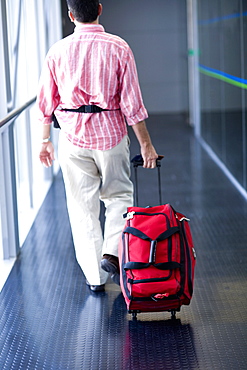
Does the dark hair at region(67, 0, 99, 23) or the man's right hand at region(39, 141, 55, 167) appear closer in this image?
the dark hair at region(67, 0, 99, 23)

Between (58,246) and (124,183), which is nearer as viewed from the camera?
(124,183)

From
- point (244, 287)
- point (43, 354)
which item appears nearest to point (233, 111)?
point (244, 287)

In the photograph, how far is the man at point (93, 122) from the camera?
297 cm

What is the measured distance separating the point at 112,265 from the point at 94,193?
0.38 metres

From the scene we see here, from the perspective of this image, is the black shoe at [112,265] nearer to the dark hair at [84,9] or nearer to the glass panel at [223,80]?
the dark hair at [84,9]

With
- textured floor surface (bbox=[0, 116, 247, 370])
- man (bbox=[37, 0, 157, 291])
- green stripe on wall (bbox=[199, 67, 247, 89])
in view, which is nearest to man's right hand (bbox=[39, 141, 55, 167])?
man (bbox=[37, 0, 157, 291])

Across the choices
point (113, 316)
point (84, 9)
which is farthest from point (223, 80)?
point (113, 316)

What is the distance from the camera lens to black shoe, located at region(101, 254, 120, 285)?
3139 millimetres

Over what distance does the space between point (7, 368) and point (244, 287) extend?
4.33 feet

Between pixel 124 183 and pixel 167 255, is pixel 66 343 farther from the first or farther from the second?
pixel 124 183

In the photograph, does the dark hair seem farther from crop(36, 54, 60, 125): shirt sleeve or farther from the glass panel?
the glass panel

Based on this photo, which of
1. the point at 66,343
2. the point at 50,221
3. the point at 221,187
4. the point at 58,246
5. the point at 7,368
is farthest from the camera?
the point at 221,187

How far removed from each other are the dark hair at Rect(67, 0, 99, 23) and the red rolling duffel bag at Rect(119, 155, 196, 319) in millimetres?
940

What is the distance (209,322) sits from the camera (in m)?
2.93
